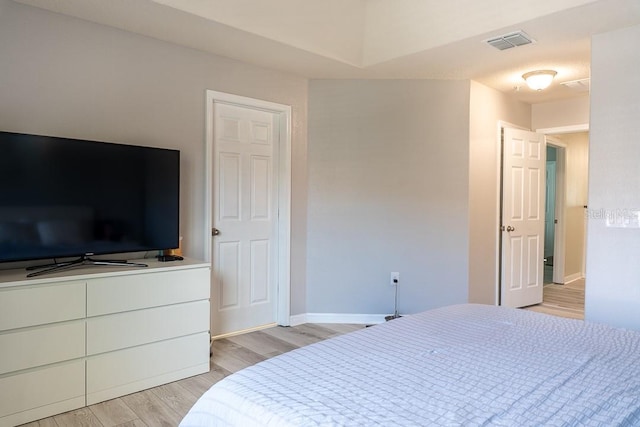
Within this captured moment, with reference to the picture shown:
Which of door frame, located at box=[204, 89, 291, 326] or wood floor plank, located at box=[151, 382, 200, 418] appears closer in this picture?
wood floor plank, located at box=[151, 382, 200, 418]

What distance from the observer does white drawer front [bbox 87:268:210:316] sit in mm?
2337

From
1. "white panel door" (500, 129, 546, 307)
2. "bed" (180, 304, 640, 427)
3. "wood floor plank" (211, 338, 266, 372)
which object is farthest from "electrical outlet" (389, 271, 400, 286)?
"bed" (180, 304, 640, 427)

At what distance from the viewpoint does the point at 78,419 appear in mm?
2203

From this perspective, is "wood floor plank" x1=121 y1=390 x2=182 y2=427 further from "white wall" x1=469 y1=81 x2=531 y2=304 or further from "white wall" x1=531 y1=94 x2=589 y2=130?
"white wall" x1=531 y1=94 x2=589 y2=130

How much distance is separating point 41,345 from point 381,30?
10.7 feet

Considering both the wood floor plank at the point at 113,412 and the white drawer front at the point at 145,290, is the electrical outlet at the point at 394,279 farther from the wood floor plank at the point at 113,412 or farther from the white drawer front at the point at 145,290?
the wood floor plank at the point at 113,412

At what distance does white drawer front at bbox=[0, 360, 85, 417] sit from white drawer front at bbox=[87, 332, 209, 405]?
66mm

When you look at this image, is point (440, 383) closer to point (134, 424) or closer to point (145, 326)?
point (134, 424)

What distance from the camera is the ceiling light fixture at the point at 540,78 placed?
3.70 m

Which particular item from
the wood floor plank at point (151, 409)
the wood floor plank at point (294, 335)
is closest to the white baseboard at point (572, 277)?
the wood floor plank at point (294, 335)

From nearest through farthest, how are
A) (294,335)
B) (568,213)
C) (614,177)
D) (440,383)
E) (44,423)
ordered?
(440,383)
(44,423)
(614,177)
(294,335)
(568,213)

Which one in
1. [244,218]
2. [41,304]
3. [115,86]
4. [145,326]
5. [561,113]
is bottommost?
[145,326]

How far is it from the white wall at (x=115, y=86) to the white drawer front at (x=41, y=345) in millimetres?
1092

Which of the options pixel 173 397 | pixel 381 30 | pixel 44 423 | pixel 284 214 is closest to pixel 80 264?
pixel 44 423
